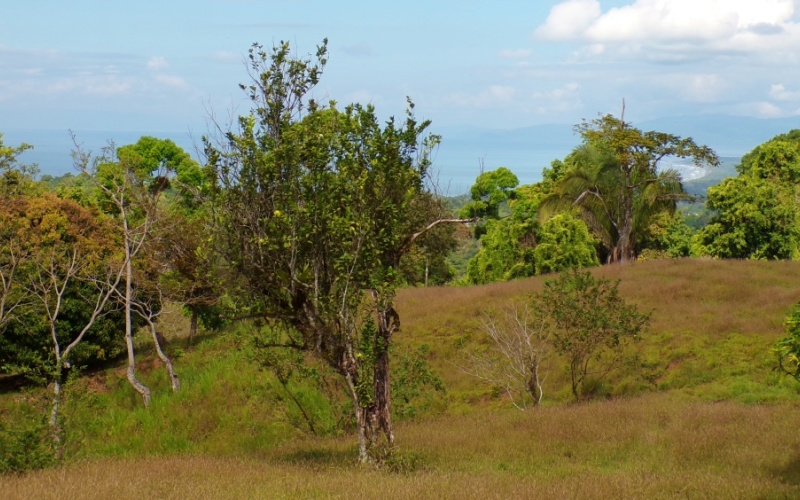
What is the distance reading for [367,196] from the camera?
14.3 metres

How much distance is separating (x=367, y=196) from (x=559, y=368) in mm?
15352

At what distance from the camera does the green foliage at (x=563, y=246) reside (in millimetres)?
47531

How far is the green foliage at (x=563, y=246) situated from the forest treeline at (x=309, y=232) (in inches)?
3.4

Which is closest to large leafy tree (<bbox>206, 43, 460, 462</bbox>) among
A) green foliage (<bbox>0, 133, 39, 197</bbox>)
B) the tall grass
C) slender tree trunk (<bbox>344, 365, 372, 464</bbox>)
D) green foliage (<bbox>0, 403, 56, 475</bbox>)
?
slender tree trunk (<bbox>344, 365, 372, 464</bbox>)

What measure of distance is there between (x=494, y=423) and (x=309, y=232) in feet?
26.9

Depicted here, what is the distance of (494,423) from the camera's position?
19.4m

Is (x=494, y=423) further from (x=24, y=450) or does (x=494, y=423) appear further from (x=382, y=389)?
(x=24, y=450)

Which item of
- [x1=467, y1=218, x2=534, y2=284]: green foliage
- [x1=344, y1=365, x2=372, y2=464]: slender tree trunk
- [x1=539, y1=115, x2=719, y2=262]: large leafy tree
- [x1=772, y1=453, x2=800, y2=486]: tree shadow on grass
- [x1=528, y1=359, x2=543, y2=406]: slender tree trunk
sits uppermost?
[x1=539, y1=115, x2=719, y2=262]: large leafy tree

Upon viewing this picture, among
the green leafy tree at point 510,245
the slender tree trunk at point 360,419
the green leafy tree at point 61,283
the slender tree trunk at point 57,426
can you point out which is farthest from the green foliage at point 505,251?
the slender tree trunk at point 360,419

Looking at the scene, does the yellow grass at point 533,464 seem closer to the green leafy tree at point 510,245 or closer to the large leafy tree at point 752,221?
the large leafy tree at point 752,221

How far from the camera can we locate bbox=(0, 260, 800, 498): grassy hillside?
11.3 m

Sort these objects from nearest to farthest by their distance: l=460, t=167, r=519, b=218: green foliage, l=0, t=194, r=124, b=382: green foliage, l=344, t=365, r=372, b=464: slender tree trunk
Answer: l=344, t=365, r=372, b=464: slender tree trunk < l=0, t=194, r=124, b=382: green foliage < l=460, t=167, r=519, b=218: green foliage

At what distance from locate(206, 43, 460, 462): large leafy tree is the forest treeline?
4 cm

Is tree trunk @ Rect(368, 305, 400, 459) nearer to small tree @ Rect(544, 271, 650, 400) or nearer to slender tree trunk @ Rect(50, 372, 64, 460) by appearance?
slender tree trunk @ Rect(50, 372, 64, 460)
